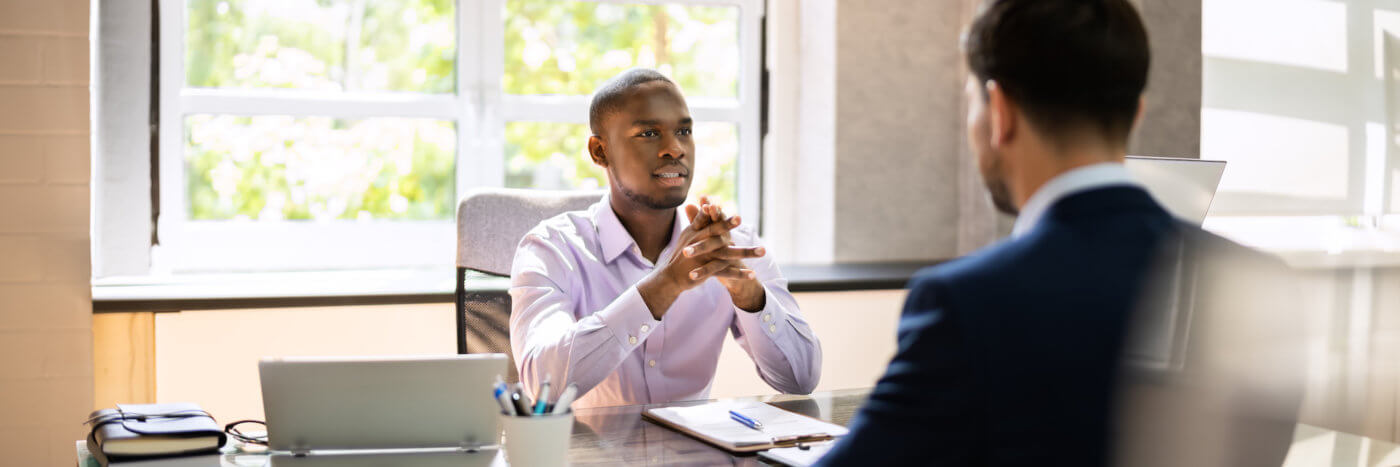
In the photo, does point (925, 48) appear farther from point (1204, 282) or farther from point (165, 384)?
point (1204, 282)

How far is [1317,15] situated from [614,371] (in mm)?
1906

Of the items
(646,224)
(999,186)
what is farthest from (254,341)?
(999,186)

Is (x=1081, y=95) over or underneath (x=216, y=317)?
over

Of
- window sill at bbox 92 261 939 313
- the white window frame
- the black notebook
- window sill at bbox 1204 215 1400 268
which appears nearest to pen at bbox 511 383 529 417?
the black notebook

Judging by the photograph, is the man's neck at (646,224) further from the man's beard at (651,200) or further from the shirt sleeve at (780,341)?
the shirt sleeve at (780,341)

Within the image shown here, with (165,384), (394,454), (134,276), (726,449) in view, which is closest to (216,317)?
(165,384)

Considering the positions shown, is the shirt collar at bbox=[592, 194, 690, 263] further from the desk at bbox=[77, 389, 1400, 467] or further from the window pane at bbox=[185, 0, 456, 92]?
the window pane at bbox=[185, 0, 456, 92]

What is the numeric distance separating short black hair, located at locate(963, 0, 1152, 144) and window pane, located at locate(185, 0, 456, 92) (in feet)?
8.35

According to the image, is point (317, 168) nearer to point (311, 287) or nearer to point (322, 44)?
point (322, 44)

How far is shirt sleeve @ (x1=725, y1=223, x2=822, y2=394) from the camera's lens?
73.7 inches

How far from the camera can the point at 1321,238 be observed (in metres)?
2.75

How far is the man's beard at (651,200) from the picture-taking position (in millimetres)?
2000

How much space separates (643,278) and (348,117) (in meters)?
1.59

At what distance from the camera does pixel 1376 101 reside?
261cm
